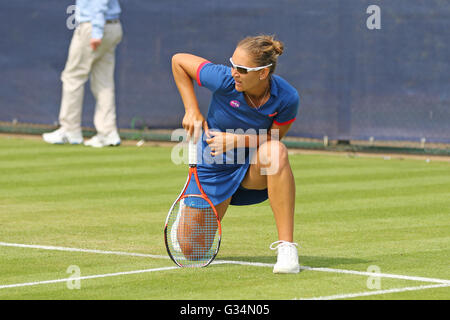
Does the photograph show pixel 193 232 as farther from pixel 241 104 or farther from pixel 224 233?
pixel 224 233

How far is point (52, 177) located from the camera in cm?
1073

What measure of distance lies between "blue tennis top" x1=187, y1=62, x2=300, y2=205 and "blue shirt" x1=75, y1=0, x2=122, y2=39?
682cm

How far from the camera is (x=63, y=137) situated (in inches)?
544

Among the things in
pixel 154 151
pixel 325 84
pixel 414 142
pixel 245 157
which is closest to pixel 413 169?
pixel 414 142

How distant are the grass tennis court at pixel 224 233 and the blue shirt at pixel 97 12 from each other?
1.80 metres

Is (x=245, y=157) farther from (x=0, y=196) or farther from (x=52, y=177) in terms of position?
(x=52, y=177)

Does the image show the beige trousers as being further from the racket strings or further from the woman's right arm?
the racket strings

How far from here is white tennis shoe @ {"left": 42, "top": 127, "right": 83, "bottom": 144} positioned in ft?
45.3

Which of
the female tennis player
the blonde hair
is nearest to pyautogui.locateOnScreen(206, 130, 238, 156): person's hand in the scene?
the female tennis player

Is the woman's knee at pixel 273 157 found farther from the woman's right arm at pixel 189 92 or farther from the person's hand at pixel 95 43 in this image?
the person's hand at pixel 95 43

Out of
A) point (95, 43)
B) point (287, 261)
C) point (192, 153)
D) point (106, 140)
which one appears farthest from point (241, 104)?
point (106, 140)

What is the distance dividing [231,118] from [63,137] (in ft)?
25.4

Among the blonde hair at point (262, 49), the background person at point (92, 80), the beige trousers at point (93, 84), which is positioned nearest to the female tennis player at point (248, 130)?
the blonde hair at point (262, 49)

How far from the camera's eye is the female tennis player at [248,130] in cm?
614
